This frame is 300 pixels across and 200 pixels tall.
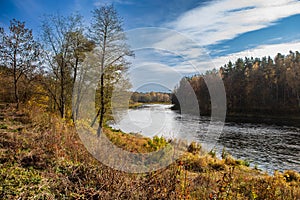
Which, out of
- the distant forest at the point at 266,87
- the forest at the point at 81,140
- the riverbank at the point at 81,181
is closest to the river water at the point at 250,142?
the forest at the point at 81,140

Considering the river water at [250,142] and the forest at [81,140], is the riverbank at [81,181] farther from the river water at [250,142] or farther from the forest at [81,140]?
the river water at [250,142]

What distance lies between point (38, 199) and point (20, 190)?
→ 345mm

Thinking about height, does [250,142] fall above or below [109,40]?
below

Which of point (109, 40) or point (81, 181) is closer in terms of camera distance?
point (81, 181)

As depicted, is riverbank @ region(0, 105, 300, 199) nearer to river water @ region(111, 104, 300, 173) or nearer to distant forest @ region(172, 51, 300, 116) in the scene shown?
river water @ region(111, 104, 300, 173)

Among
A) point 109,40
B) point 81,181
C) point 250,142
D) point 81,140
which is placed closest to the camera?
point 81,181

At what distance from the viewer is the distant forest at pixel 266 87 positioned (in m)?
43.4

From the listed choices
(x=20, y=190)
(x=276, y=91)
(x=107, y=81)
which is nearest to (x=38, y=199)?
(x=20, y=190)

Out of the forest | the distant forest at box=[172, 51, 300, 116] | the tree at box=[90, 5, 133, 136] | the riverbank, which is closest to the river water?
the forest

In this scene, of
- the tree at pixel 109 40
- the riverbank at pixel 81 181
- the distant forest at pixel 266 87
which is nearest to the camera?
the riverbank at pixel 81 181

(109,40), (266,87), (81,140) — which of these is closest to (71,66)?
(109,40)

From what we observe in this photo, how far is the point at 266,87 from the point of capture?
4916cm

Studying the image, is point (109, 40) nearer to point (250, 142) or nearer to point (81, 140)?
point (81, 140)

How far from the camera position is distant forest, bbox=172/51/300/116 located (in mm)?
43375
